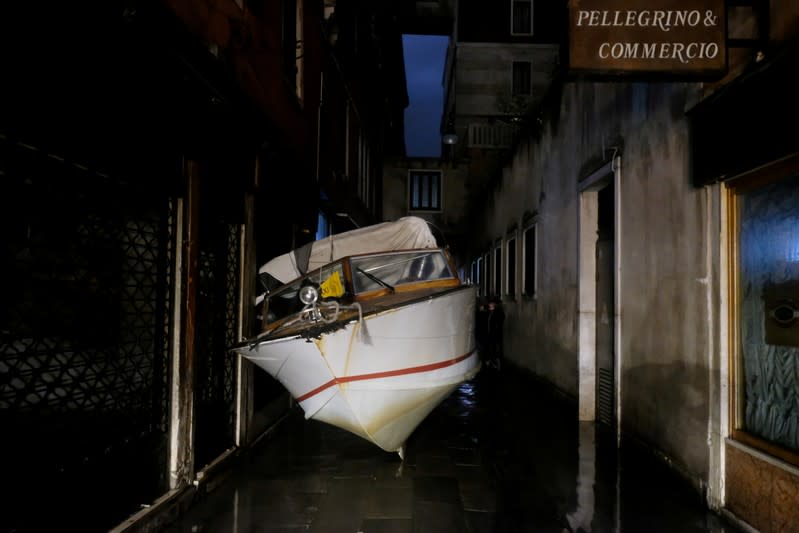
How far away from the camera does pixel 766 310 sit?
4480 mm

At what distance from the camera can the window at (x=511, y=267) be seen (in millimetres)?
14617

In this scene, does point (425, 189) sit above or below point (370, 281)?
above

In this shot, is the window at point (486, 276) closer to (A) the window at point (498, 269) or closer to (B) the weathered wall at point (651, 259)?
(A) the window at point (498, 269)

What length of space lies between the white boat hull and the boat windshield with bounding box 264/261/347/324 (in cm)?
87

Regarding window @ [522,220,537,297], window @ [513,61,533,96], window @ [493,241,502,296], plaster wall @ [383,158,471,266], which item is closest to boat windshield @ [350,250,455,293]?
window @ [522,220,537,297]

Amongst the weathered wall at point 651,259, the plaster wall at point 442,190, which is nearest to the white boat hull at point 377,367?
the weathered wall at point 651,259

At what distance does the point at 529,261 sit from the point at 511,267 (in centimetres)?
208

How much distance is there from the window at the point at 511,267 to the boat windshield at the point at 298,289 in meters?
8.52

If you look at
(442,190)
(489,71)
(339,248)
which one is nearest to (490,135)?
(442,190)

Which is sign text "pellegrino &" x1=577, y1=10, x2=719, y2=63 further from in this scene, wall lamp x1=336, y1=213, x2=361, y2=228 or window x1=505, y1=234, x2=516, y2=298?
window x1=505, y1=234, x2=516, y2=298

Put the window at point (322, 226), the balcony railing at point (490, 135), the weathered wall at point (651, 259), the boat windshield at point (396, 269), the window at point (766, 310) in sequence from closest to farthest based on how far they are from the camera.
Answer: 1. the window at point (766, 310)
2. the weathered wall at point (651, 259)
3. the boat windshield at point (396, 269)
4. the window at point (322, 226)
5. the balcony railing at point (490, 135)

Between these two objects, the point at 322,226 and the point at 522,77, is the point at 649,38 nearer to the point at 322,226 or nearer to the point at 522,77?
the point at 322,226

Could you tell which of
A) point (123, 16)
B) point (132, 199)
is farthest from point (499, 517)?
point (123, 16)

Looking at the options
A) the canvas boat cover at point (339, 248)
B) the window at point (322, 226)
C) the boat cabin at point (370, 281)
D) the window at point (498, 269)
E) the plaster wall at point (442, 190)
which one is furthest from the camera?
the plaster wall at point (442, 190)
